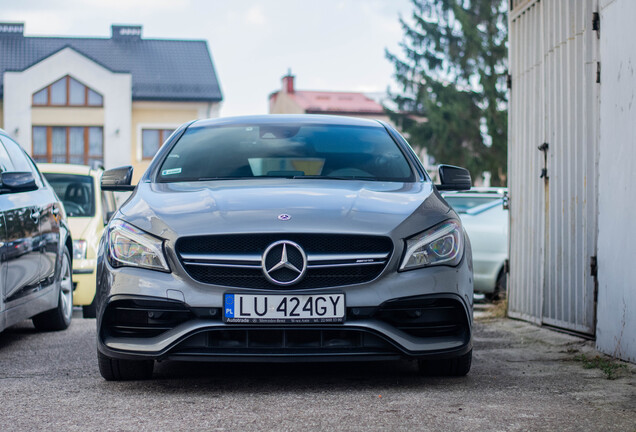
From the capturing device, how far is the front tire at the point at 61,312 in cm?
763

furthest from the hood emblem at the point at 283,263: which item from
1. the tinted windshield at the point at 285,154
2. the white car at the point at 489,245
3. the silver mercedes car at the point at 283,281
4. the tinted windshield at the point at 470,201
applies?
the tinted windshield at the point at 470,201

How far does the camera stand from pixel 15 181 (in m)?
6.25

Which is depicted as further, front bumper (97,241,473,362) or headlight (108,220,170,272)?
headlight (108,220,170,272)

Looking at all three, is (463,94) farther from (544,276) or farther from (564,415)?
(564,415)

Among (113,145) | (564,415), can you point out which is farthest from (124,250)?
(113,145)

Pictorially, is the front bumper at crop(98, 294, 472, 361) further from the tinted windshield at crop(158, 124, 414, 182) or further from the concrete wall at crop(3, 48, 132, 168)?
the concrete wall at crop(3, 48, 132, 168)

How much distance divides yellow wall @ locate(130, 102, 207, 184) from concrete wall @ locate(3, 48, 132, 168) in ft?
1.52

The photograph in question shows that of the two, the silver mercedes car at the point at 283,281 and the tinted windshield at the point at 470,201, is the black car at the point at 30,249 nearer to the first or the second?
the silver mercedes car at the point at 283,281

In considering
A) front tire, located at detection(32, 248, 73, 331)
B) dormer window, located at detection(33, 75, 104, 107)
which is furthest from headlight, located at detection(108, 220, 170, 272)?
dormer window, located at detection(33, 75, 104, 107)

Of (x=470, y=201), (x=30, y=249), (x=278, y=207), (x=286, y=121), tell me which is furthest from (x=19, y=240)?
(x=470, y=201)

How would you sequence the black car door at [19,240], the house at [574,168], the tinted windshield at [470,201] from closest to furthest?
the house at [574,168] → the black car door at [19,240] → the tinted windshield at [470,201]

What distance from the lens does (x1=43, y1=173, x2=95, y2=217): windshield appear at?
10.2m

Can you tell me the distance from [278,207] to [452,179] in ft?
4.73

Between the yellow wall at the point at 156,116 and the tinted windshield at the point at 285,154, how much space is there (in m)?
36.5
